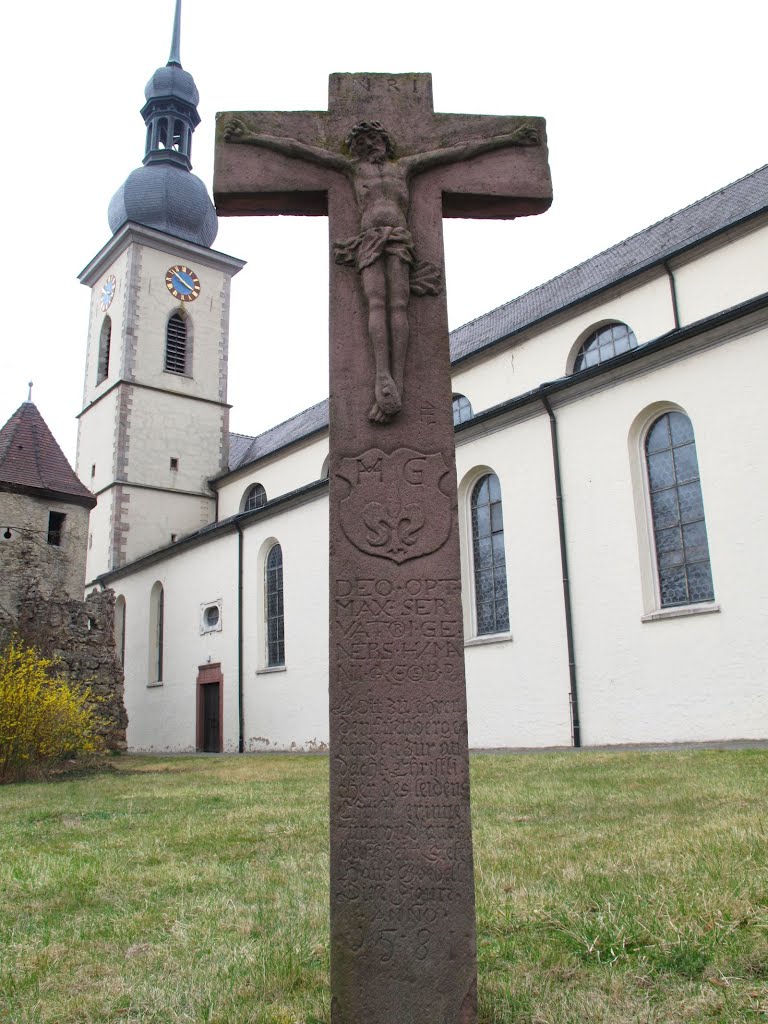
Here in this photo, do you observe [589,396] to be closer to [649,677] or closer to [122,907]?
[649,677]

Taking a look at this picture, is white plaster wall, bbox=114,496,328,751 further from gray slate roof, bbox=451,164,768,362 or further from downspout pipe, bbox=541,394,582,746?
downspout pipe, bbox=541,394,582,746

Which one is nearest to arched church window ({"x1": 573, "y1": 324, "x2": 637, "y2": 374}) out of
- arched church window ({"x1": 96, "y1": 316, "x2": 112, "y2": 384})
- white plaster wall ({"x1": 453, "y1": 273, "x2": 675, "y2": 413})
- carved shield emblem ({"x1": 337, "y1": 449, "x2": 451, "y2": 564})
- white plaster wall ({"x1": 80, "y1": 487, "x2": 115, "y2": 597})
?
white plaster wall ({"x1": 453, "y1": 273, "x2": 675, "y2": 413})

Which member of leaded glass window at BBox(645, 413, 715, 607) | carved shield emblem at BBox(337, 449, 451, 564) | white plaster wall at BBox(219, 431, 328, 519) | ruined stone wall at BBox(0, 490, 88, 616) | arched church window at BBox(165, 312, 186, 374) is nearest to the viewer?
carved shield emblem at BBox(337, 449, 451, 564)

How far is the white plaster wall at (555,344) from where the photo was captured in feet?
58.7

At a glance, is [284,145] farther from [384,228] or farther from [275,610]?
[275,610]

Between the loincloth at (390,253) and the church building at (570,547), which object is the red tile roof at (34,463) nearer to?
the church building at (570,547)

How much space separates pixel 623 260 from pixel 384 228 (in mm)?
18098

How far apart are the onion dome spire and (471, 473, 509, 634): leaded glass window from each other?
22.1 metres

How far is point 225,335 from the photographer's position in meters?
35.8

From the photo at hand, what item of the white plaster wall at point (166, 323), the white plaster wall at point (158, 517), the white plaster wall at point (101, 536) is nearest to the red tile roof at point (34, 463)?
the white plaster wall at point (101, 536)

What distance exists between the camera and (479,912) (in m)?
3.87

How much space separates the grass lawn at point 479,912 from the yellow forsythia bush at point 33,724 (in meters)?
6.04

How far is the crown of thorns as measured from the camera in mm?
3508

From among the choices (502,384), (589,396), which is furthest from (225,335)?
(589,396)
